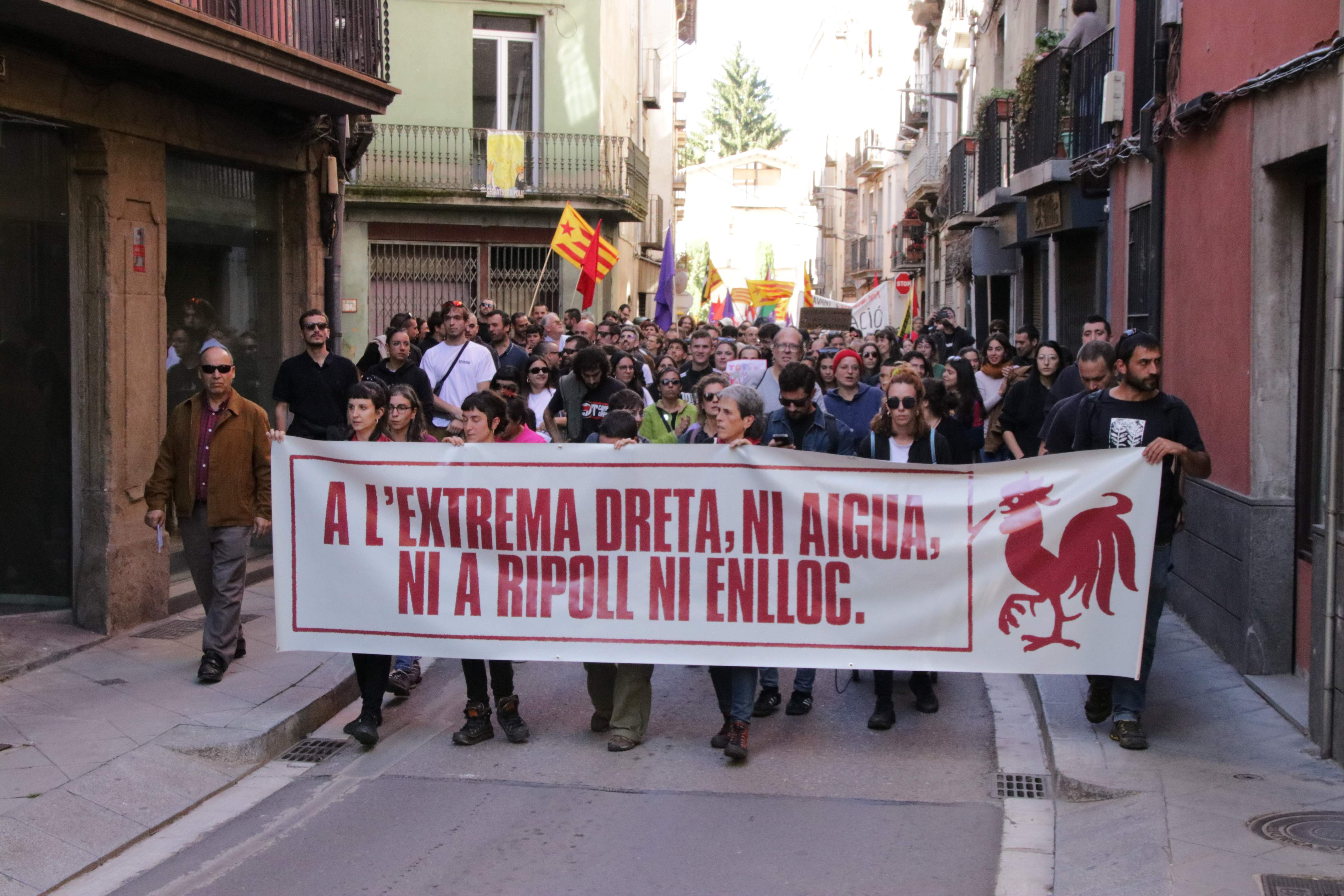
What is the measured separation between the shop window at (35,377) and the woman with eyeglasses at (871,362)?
677 cm

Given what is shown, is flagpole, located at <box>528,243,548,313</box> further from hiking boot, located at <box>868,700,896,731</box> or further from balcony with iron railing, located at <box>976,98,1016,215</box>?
hiking boot, located at <box>868,700,896,731</box>

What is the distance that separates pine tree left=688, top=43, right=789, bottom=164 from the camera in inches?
3750

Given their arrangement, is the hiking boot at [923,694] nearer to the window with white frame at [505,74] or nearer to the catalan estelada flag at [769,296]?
the window with white frame at [505,74]

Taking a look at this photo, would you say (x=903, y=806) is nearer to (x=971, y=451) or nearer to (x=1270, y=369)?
(x=971, y=451)

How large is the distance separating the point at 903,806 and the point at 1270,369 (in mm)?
3487

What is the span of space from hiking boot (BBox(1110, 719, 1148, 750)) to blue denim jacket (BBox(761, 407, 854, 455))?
1893mm

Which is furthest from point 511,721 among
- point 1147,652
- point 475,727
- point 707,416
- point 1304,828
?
point 1304,828

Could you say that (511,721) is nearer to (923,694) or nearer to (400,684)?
(400,684)

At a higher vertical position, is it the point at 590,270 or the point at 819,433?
the point at 590,270

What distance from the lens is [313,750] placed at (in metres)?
7.02

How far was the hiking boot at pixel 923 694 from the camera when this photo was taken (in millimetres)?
7586

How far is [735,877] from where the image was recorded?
5199 millimetres

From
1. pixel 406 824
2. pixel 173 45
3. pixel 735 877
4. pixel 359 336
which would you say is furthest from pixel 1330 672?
pixel 359 336

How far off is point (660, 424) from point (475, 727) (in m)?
2.95
